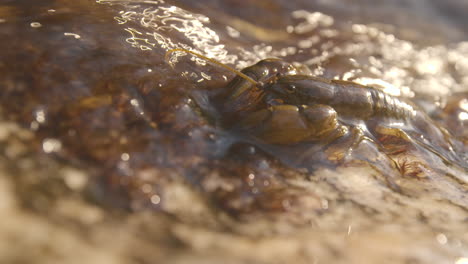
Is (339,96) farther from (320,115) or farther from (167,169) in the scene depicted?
(167,169)

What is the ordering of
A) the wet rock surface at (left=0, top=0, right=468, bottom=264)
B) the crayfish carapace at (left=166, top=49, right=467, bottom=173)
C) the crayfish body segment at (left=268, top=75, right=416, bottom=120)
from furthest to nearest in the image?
the crayfish body segment at (left=268, top=75, right=416, bottom=120), the crayfish carapace at (left=166, top=49, right=467, bottom=173), the wet rock surface at (left=0, top=0, right=468, bottom=264)

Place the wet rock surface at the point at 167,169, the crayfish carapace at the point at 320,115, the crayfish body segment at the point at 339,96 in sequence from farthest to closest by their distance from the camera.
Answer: the crayfish body segment at the point at 339,96, the crayfish carapace at the point at 320,115, the wet rock surface at the point at 167,169

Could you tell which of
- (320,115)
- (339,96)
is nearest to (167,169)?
(320,115)

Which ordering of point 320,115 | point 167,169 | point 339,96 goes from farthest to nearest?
point 339,96 → point 320,115 → point 167,169

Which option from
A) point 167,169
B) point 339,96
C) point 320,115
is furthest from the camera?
point 339,96

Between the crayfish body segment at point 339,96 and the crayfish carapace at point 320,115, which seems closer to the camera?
the crayfish carapace at point 320,115

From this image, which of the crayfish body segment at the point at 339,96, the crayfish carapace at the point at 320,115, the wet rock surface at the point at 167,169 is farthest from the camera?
the crayfish body segment at the point at 339,96

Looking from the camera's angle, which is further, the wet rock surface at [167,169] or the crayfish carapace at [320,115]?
the crayfish carapace at [320,115]

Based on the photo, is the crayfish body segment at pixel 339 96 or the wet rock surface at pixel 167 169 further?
the crayfish body segment at pixel 339 96

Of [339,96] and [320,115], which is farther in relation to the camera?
[339,96]
